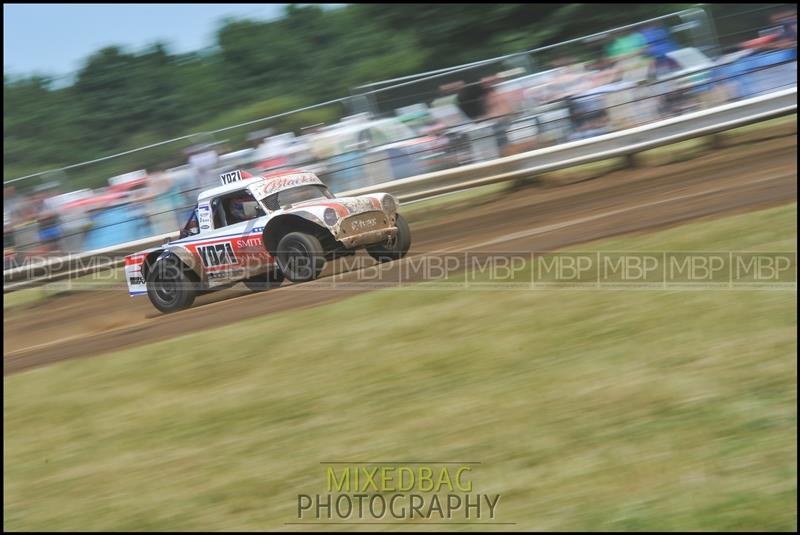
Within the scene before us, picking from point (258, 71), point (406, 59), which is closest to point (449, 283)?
point (406, 59)

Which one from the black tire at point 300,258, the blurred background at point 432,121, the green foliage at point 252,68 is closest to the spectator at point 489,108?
the blurred background at point 432,121

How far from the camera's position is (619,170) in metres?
9.84

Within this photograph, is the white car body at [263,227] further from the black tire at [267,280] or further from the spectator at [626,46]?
the spectator at [626,46]

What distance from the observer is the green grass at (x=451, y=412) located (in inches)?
177

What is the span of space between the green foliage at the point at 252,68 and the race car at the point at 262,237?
750 inches

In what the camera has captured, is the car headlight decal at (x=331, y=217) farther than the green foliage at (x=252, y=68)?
No

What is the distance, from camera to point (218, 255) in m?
4.92

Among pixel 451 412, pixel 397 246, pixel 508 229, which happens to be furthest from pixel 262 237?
pixel 508 229

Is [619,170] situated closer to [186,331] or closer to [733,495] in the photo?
[186,331]

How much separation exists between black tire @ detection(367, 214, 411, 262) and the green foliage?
18.9 meters

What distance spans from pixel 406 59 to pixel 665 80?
67.9 ft

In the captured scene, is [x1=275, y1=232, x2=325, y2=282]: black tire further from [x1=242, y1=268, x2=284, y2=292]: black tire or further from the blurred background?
the blurred background

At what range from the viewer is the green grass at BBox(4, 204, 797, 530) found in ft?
14.8

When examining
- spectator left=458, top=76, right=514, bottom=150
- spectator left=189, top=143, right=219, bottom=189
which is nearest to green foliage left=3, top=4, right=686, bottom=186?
spectator left=458, top=76, right=514, bottom=150
